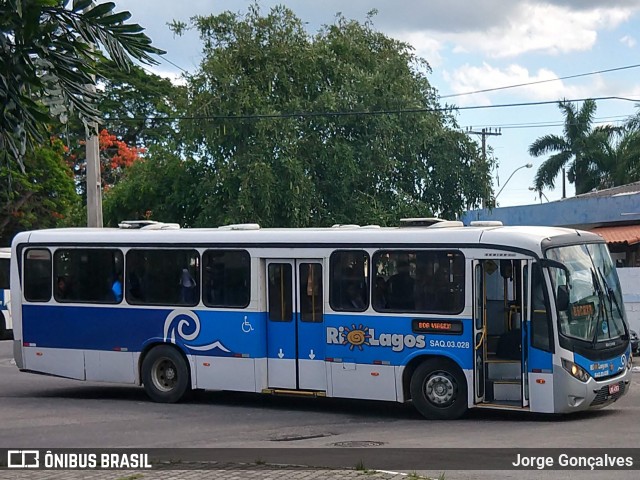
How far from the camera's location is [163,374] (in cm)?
1744

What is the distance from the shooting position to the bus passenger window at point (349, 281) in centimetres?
1565

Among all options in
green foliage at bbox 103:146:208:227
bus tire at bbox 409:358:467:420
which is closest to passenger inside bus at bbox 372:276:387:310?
bus tire at bbox 409:358:467:420

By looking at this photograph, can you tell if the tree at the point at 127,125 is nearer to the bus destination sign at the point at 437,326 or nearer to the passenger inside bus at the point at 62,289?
the passenger inside bus at the point at 62,289

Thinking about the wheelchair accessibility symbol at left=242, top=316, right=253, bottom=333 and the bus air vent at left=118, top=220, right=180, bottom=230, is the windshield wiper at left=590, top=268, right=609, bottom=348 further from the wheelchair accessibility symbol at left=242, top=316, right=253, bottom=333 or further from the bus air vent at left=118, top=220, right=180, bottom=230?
the bus air vent at left=118, top=220, right=180, bottom=230

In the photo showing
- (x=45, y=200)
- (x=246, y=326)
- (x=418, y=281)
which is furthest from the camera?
(x=45, y=200)

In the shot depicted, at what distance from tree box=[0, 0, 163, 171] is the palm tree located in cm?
5001

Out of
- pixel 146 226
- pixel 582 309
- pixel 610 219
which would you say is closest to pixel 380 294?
pixel 582 309

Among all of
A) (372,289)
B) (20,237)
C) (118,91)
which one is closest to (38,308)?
(20,237)

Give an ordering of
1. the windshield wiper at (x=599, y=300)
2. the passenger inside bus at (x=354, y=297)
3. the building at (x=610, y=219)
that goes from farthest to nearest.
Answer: the building at (x=610, y=219), the passenger inside bus at (x=354, y=297), the windshield wiper at (x=599, y=300)

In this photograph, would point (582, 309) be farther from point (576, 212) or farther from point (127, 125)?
point (127, 125)

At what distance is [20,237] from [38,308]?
132 centimetres

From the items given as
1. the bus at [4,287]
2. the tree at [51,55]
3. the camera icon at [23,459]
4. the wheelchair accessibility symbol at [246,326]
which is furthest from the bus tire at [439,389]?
the bus at [4,287]

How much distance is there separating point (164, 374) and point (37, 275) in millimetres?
2973

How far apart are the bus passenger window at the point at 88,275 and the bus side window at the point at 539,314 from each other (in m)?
6.98
